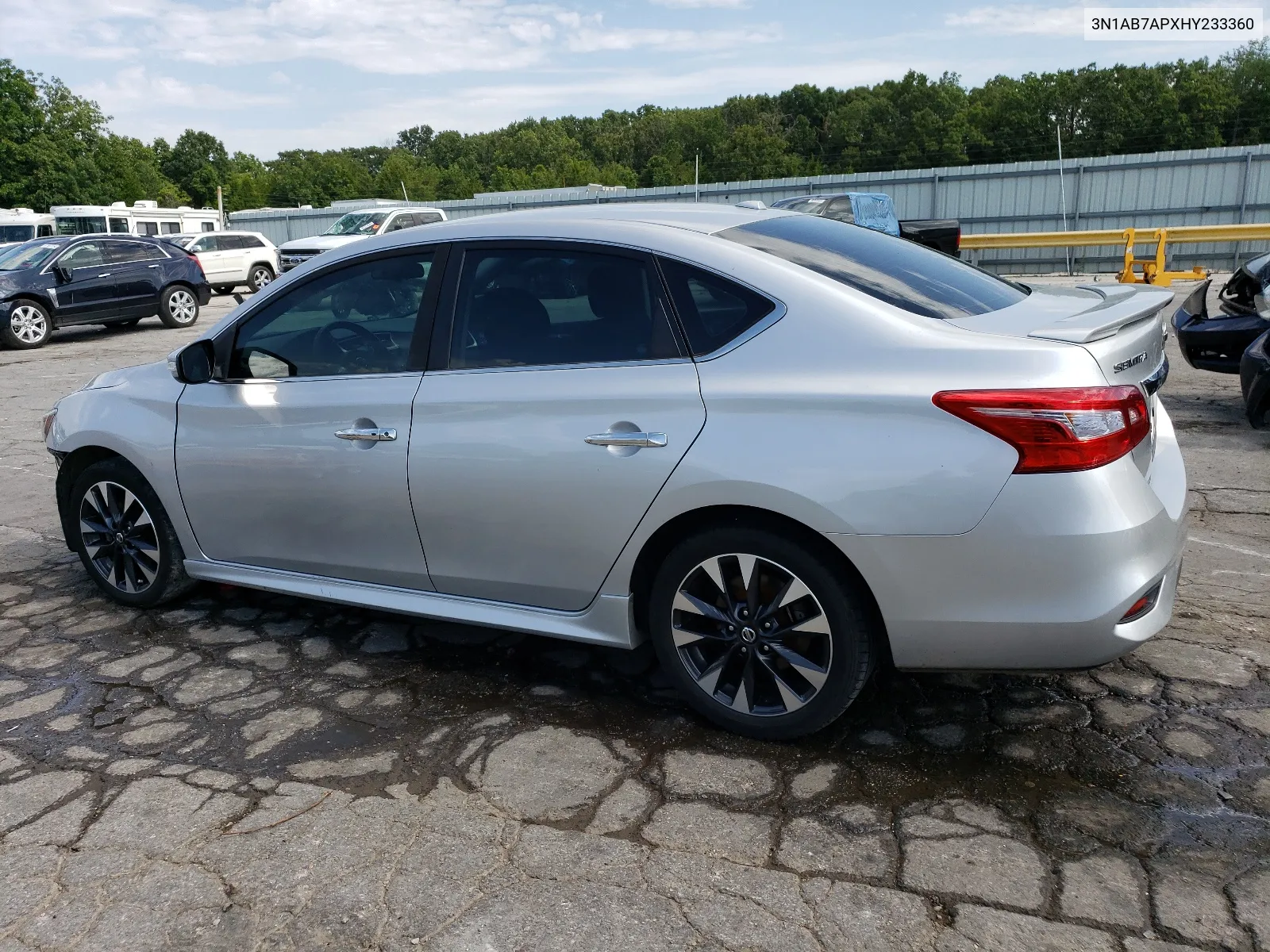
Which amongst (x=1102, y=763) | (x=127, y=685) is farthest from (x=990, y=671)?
(x=127, y=685)

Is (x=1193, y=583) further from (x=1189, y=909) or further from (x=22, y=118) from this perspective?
(x=22, y=118)

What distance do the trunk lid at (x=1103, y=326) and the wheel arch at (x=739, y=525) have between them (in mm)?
746

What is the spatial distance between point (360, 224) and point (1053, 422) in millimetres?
22651

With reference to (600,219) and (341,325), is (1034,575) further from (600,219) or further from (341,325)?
(341,325)

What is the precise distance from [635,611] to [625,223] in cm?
125

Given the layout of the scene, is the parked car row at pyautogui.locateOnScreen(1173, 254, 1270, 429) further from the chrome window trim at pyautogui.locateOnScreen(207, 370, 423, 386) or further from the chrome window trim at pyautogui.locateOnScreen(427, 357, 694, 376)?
the chrome window trim at pyautogui.locateOnScreen(207, 370, 423, 386)

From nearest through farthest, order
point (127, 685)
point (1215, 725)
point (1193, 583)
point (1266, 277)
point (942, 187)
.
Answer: point (1215, 725), point (127, 685), point (1193, 583), point (1266, 277), point (942, 187)

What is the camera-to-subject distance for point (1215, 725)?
320cm

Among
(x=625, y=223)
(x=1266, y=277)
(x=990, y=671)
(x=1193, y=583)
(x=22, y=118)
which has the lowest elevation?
(x=1193, y=583)

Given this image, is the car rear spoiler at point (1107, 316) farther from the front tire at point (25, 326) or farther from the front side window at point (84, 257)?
the front side window at point (84, 257)

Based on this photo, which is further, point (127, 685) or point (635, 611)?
point (127, 685)

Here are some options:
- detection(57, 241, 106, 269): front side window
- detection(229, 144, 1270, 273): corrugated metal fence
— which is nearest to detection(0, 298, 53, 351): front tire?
detection(57, 241, 106, 269): front side window

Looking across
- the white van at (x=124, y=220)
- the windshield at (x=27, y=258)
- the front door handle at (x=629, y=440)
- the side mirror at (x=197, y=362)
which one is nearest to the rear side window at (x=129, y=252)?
the windshield at (x=27, y=258)

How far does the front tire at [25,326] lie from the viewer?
14781 mm
